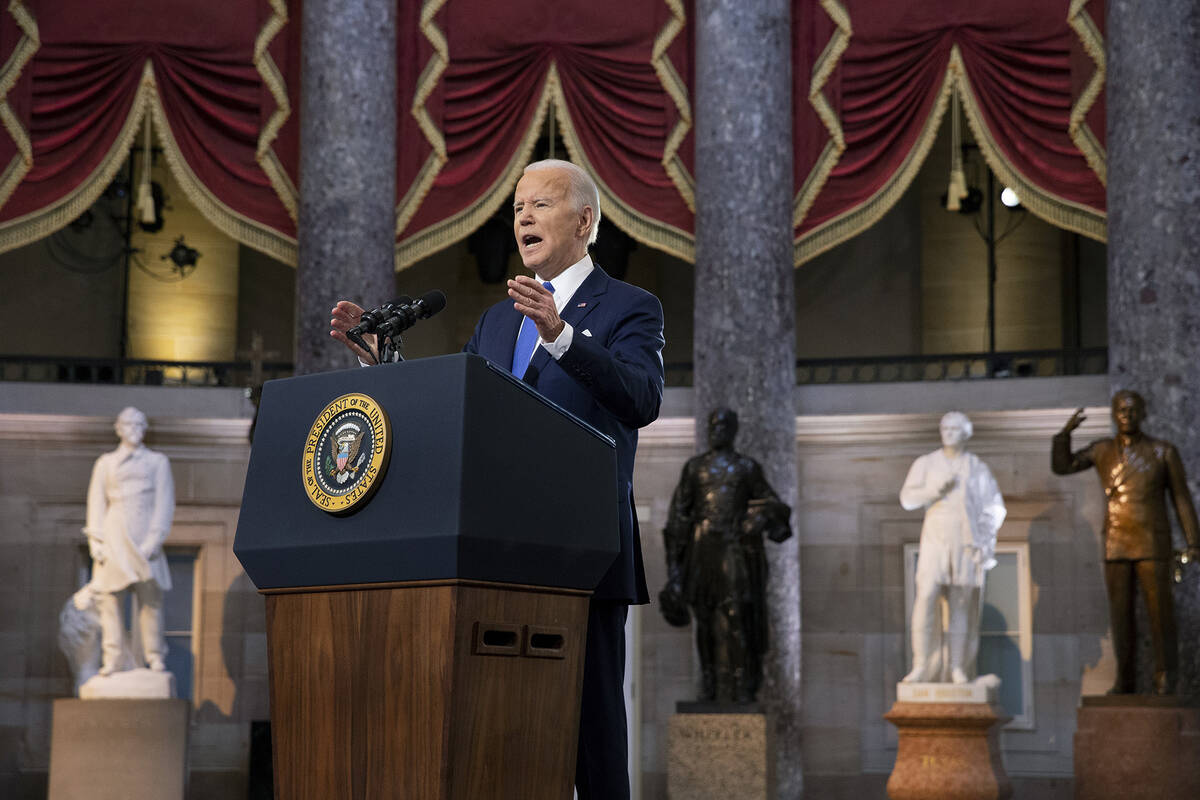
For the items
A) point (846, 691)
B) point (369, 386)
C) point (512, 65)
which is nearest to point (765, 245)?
point (512, 65)

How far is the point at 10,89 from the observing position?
1108 centimetres

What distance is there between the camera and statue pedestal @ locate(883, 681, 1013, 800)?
9625 millimetres

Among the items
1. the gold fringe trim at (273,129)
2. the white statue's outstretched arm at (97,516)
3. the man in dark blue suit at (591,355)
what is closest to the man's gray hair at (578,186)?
the man in dark blue suit at (591,355)

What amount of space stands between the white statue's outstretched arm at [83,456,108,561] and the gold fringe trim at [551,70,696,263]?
381 centimetres

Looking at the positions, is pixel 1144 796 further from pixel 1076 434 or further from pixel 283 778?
pixel 283 778

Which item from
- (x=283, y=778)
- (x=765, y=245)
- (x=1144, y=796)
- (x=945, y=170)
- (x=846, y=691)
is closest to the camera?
(x=283, y=778)

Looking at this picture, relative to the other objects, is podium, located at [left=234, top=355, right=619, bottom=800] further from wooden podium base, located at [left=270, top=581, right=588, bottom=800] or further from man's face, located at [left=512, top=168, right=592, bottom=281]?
man's face, located at [left=512, top=168, right=592, bottom=281]

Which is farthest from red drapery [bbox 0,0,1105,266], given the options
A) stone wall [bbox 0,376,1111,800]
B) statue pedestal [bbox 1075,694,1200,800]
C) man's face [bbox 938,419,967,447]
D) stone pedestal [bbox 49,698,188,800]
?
statue pedestal [bbox 1075,694,1200,800]

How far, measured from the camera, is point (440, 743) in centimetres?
221

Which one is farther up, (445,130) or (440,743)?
(445,130)

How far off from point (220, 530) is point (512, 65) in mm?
3993

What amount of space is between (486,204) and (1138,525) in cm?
480

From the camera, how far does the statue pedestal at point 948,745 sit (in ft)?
31.6

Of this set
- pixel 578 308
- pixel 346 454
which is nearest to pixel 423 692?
pixel 346 454
